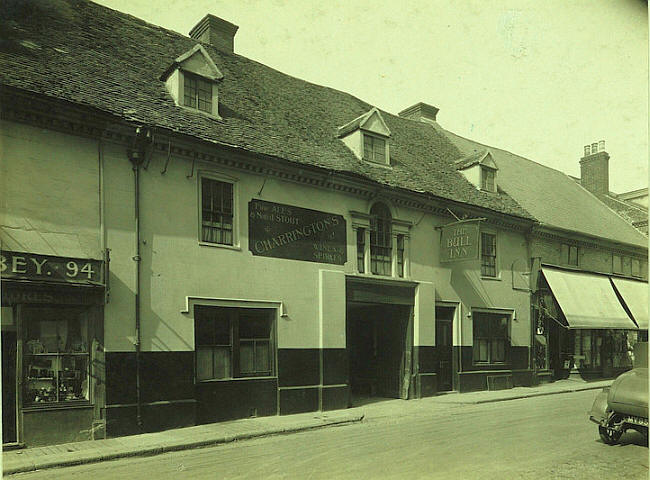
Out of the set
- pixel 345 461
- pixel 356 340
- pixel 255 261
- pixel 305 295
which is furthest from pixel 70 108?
pixel 356 340

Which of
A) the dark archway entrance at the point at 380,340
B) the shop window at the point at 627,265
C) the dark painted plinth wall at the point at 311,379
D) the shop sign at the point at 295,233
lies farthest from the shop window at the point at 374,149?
the shop window at the point at 627,265

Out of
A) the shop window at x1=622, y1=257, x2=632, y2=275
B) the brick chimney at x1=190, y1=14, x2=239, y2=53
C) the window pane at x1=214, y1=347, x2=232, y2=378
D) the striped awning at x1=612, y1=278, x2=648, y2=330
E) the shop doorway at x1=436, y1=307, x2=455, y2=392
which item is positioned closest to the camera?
the window pane at x1=214, y1=347, x2=232, y2=378

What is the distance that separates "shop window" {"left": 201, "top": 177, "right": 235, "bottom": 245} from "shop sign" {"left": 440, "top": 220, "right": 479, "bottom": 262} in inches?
306

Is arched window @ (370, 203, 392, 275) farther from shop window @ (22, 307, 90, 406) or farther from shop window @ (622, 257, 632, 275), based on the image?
shop window @ (622, 257, 632, 275)

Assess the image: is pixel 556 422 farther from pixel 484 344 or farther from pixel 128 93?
pixel 128 93

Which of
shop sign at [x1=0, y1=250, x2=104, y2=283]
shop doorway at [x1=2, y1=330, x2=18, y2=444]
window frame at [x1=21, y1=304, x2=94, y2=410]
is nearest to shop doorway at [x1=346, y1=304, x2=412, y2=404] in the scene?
window frame at [x1=21, y1=304, x2=94, y2=410]

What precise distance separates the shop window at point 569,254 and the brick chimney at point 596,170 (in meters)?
7.84

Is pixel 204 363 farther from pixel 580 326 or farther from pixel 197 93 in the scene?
pixel 580 326

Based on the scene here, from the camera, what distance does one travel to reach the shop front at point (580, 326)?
2244cm

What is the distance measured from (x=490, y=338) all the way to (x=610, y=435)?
1065 cm

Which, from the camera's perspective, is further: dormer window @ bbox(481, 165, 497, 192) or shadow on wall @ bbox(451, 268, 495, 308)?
dormer window @ bbox(481, 165, 497, 192)

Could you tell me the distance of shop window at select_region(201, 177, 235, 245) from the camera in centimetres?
1355

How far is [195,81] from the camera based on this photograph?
14.5 m

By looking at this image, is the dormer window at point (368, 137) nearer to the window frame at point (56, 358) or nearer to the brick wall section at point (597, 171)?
the window frame at point (56, 358)
